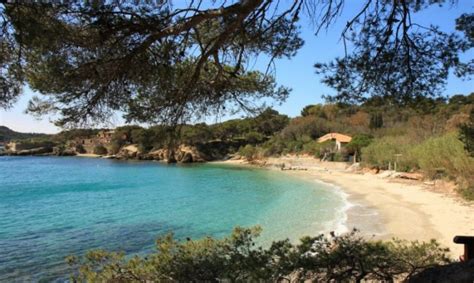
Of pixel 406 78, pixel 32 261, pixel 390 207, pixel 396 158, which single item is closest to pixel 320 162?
pixel 396 158

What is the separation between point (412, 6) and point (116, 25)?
322 centimetres

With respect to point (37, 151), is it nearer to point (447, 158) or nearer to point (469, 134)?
point (447, 158)

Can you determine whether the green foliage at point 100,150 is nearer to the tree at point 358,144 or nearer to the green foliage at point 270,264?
the tree at point 358,144

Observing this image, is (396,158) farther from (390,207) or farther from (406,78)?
(406,78)

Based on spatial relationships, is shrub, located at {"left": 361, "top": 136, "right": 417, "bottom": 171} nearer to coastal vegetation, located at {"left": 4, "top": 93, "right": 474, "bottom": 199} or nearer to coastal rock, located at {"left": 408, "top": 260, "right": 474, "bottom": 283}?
coastal vegetation, located at {"left": 4, "top": 93, "right": 474, "bottom": 199}

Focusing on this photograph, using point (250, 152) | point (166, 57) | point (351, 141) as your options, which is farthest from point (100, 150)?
point (166, 57)

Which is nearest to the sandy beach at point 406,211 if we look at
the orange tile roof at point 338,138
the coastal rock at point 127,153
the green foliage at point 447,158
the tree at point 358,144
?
the green foliage at point 447,158

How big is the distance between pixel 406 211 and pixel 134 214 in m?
10.9

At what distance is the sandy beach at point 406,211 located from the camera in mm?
12125

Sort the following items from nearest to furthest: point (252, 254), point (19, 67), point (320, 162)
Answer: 1. point (19, 67)
2. point (252, 254)
3. point (320, 162)

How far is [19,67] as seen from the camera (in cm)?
396

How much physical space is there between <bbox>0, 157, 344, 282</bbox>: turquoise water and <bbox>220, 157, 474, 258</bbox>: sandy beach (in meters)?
1.23

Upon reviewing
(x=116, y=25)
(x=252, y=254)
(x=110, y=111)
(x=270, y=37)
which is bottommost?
(x=252, y=254)

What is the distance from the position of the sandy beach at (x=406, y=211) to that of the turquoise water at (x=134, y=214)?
1227mm
